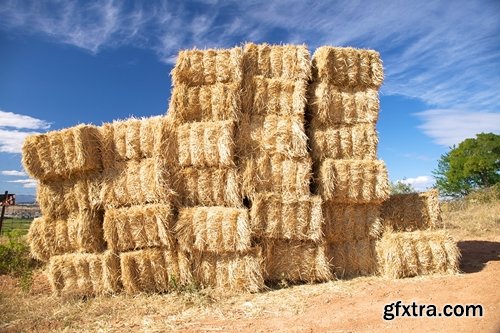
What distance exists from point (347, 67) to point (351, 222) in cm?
330

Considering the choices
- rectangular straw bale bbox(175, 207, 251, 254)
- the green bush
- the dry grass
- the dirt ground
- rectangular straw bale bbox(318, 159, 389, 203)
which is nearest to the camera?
the dirt ground

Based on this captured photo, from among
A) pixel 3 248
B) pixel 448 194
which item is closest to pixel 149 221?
pixel 3 248

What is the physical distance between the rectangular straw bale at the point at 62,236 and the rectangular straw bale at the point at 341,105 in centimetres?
498

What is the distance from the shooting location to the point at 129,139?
8414mm

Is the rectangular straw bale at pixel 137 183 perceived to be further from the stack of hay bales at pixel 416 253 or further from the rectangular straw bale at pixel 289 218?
the stack of hay bales at pixel 416 253

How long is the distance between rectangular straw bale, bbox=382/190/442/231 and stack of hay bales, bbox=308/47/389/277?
1.66ft

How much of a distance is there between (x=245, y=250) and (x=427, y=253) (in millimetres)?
3652

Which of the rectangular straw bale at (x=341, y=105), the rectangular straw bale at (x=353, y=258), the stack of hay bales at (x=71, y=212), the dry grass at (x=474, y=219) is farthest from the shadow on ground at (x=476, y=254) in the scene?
the stack of hay bales at (x=71, y=212)

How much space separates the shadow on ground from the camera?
895 centimetres

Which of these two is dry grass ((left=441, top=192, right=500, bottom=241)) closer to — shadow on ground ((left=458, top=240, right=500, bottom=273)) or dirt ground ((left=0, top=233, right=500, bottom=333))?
shadow on ground ((left=458, top=240, right=500, bottom=273))

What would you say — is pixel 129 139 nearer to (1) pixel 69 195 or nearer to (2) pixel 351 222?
(1) pixel 69 195

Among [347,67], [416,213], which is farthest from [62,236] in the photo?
[416,213]

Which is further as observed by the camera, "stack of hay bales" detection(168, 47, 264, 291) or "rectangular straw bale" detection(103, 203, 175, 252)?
"rectangular straw bale" detection(103, 203, 175, 252)

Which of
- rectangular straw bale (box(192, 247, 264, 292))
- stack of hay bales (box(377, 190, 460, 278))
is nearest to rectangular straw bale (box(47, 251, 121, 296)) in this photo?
rectangular straw bale (box(192, 247, 264, 292))
